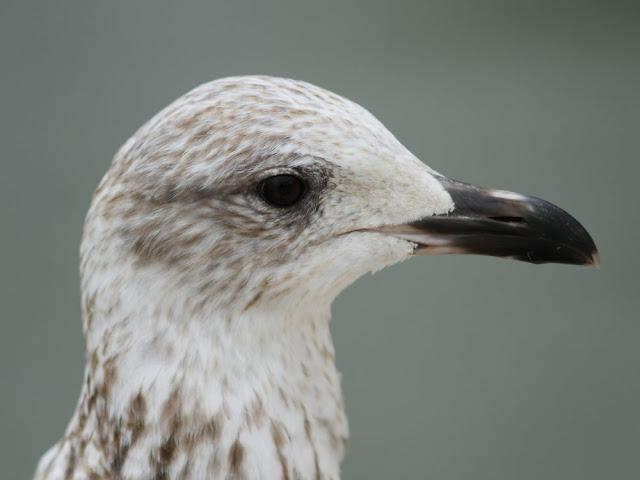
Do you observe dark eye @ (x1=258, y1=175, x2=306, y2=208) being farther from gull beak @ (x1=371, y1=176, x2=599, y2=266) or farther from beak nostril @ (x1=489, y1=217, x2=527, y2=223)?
beak nostril @ (x1=489, y1=217, x2=527, y2=223)

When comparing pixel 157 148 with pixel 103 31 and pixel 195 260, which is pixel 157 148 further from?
pixel 103 31

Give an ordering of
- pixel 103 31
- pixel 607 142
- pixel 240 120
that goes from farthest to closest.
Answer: pixel 607 142 < pixel 103 31 < pixel 240 120

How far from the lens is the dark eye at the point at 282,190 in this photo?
85cm

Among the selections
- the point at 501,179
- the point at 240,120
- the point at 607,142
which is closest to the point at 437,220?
the point at 240,120

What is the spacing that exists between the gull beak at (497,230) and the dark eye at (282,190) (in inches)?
3.6

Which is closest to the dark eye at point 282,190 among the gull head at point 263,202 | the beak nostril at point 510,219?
the gull head at point 263,202

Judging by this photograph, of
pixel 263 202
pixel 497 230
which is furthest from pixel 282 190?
pixel 497 230

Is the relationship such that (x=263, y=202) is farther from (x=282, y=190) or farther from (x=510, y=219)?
(x=510, y=219)

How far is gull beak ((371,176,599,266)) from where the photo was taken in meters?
0.89

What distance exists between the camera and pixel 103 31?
1677 mm

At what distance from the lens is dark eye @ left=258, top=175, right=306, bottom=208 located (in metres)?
0.85

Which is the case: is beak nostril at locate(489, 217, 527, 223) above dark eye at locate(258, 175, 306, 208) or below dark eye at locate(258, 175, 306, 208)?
below

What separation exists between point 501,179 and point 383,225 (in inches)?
37.3

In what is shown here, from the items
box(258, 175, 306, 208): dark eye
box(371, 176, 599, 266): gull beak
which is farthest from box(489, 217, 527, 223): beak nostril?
box(258, 175, 306, 208): dark eye
